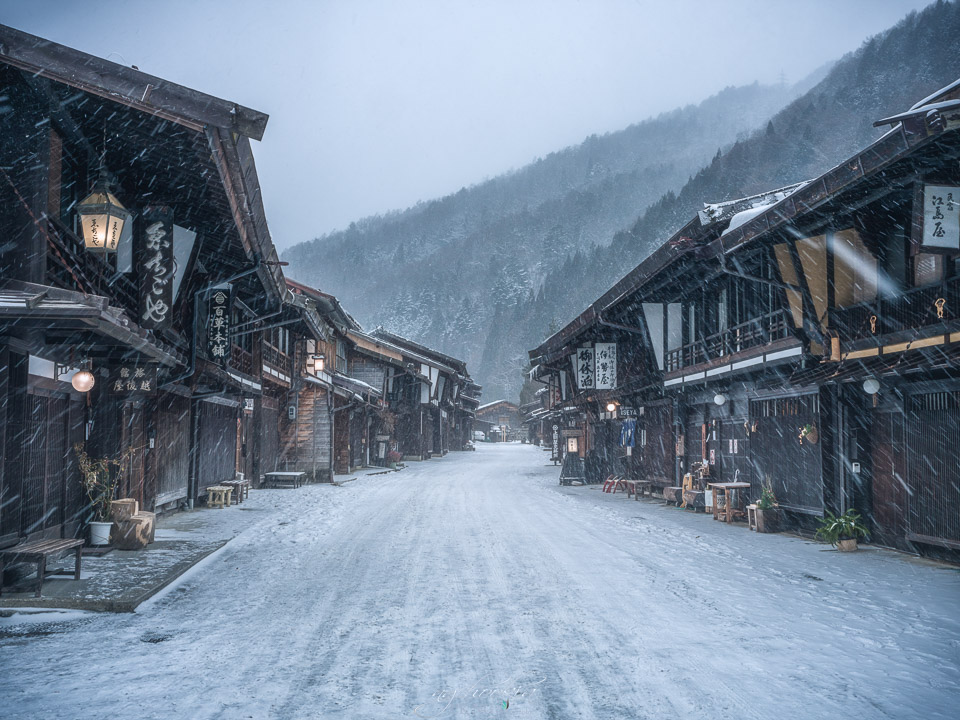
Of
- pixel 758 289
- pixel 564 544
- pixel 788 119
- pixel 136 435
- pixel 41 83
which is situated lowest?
pixel 564 544

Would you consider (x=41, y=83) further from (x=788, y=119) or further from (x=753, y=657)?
(x=788, y=119)

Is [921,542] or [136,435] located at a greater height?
[136,435]

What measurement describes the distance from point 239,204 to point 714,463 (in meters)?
13.5

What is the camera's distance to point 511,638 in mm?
6203

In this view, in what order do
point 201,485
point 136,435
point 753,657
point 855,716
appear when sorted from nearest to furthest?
point 855,716, point 753,657, point 136,435, point 201,485

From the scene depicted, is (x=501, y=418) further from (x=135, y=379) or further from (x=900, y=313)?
(x=135, y=379)

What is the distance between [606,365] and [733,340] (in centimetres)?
794

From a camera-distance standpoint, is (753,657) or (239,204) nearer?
(753,657)

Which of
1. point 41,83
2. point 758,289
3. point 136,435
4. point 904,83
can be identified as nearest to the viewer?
point 41,83

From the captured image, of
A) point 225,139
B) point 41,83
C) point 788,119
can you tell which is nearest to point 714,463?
point 225,139

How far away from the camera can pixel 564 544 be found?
11680mm

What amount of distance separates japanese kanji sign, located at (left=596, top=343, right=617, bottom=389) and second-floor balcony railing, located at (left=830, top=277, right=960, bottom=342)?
11830 mm

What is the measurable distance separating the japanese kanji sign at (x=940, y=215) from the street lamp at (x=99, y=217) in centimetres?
1011

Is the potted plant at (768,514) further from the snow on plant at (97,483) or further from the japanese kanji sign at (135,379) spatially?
the snow on plant at (97,483)
